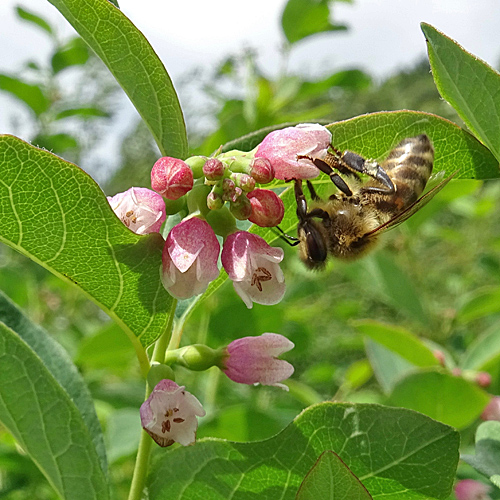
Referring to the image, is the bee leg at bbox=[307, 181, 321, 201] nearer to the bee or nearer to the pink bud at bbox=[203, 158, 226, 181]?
the bee

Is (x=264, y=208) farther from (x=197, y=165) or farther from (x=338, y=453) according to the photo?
(x=338, y=453)

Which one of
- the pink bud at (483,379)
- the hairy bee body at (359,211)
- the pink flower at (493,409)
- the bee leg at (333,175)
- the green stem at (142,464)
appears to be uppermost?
the bee leg at (333,175)

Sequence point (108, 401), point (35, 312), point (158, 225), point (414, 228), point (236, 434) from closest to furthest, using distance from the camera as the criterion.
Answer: point (158, 225) → point (236, 434) → point (108, 401) → point (414, 228) → point (35, 312)

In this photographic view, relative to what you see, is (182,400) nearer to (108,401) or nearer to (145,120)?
(145,120)

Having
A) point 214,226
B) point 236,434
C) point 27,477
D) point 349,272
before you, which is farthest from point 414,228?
point 214,226

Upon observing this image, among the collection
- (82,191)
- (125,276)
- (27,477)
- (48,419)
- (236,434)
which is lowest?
(27,477)

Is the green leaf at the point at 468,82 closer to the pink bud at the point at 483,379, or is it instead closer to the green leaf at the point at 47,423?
the green leaf at the point at 47,423

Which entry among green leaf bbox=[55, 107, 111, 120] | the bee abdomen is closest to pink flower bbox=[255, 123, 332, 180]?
the bee abdomen

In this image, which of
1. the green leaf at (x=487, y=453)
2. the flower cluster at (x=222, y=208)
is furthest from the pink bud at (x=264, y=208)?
the green leaf at (x=487, y=453)
